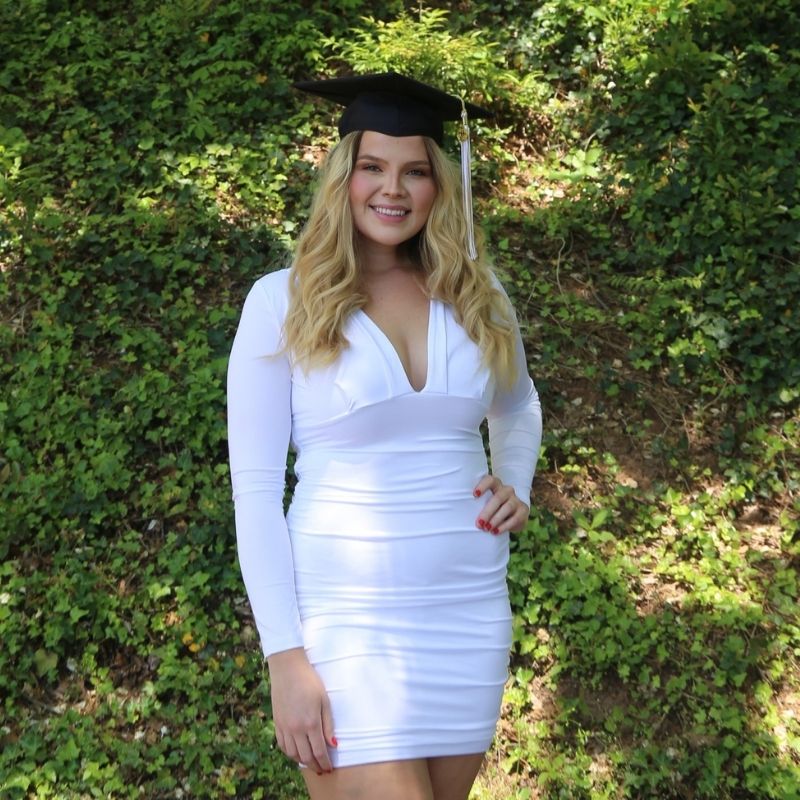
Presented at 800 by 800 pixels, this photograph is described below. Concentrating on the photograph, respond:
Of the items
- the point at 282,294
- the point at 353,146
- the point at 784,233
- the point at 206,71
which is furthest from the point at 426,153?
the point at 206,71

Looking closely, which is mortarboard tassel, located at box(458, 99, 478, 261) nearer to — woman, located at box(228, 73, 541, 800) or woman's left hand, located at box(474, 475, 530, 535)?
woman, located at box(228, 73, 541, 800)

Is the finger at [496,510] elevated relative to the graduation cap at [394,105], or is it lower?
lower

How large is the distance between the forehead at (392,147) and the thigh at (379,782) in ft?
4.35

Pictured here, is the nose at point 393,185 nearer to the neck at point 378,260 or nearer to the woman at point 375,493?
the woman at point 375,493

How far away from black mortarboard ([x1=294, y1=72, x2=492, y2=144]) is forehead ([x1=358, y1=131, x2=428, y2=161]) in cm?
1

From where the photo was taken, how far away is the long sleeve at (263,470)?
2064 mm

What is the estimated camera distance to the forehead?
2.36 m

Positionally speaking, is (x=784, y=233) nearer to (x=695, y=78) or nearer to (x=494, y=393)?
(x=695, y=78)

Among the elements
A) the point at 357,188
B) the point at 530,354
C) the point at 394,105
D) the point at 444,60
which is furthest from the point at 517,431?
the point at 444,60

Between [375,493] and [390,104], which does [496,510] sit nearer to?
[375,493]

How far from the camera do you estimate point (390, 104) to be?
2398 mm

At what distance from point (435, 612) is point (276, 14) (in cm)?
560

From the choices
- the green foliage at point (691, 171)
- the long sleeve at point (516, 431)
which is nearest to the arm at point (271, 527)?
the long sleeve at point (516, 431)

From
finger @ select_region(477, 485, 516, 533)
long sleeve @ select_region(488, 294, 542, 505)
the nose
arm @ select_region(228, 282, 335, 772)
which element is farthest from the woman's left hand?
the nose
